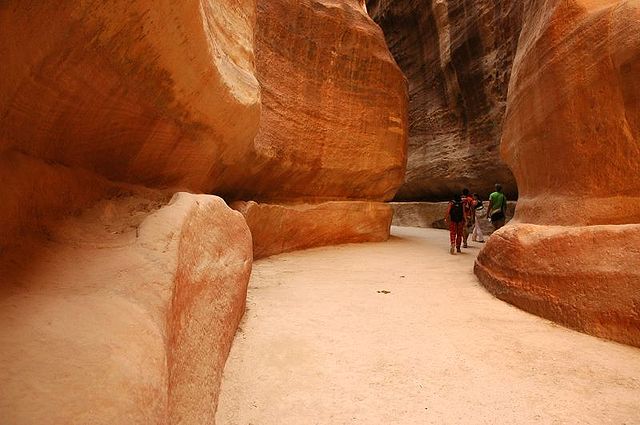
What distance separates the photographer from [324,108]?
6.25 meters

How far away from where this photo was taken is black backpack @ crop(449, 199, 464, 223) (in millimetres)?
5918

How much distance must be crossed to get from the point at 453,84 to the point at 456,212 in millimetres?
7623

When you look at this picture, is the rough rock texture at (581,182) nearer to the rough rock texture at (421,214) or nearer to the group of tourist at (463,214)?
the group of tourist at (463,214)

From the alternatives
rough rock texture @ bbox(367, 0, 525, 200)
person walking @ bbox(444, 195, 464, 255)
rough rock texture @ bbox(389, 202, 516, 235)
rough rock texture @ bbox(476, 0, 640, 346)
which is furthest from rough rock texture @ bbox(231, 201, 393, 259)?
rough rock texture @ bbox(367, 0, 525, 200)

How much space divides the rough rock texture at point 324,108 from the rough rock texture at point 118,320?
3.10m

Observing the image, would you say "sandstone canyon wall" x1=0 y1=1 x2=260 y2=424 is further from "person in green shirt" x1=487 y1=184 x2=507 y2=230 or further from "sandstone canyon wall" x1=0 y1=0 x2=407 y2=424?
"person in green shirt" x1=487 y1=184 x2=507 y2=230

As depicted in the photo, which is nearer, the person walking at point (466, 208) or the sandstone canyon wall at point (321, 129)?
the sandstone canyon wall at point (321, 129)

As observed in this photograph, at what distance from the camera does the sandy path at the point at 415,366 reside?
1425 millimetres

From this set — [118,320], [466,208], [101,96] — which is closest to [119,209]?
[101,96]

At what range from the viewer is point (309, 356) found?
6.19 feet

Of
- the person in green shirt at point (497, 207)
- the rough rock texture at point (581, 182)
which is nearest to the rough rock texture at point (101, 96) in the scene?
the rough rock texture at point (581, 182)

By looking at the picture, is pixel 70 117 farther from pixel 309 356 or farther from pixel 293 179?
pixel 293 179

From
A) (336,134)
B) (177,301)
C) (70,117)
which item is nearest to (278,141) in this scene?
(336,134)

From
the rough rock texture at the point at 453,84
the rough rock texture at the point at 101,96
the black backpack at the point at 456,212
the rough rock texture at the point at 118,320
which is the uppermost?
the rough rock texture at the point at 453,84
